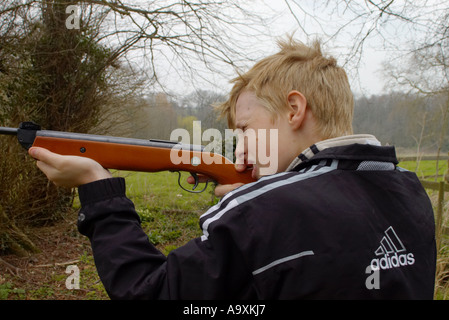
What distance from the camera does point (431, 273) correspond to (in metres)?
1.22

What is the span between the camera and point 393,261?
1080 millimetres

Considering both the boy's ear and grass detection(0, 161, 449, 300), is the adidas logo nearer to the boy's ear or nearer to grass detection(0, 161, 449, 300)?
the boy's ear

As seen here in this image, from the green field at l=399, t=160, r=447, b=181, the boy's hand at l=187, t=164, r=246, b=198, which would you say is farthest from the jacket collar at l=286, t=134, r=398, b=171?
the green field at l=399, t=160, r=447, b=181

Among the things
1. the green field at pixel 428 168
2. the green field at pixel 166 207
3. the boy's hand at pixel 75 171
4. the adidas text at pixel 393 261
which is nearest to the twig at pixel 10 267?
the green field at pixel 166 207

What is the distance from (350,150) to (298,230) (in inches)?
13.4

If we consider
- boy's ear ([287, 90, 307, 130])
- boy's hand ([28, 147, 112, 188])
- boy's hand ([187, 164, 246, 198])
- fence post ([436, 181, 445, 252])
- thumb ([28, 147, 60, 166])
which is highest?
boy's ear ([287, 90, 307, 130])

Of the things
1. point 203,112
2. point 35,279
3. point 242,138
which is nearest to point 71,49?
point 203,112

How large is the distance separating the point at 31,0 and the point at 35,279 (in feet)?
13.9

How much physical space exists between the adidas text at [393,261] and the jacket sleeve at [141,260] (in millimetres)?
392

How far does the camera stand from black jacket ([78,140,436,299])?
101 centimetres

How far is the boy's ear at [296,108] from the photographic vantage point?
1383 mm

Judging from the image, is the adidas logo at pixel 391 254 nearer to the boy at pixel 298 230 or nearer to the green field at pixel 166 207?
the boy at pixel 298 230

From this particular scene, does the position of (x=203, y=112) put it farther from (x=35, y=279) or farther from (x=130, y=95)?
(x=35, y=279)

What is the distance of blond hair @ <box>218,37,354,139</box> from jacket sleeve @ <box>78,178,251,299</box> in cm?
65
